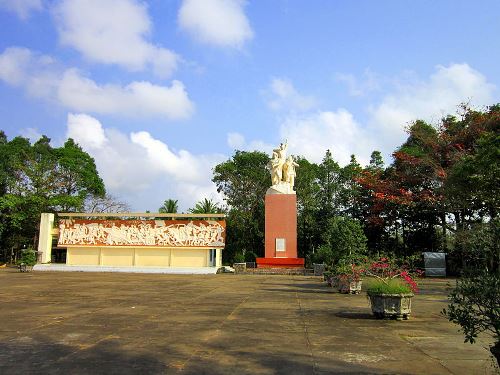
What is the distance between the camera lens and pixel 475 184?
16.9 m

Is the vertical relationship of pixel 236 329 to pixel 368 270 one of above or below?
below

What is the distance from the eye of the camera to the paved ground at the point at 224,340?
4.75m

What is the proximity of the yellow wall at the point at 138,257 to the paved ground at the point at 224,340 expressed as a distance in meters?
17.6

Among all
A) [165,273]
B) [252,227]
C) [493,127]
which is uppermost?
[493,127]

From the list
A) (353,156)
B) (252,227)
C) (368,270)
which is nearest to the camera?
(368,270)

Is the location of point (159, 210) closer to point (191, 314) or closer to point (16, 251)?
point (16, 251)

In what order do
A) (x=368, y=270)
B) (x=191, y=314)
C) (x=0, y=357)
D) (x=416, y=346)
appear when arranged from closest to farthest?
(x=0, y=357) → (x=416, y=346) → (x=191, y=314) → (x=368, y=270)

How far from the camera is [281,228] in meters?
29.7

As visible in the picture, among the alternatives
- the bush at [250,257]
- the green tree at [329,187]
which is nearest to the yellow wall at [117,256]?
the bush at [250,257]

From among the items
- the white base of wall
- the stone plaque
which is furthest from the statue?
the white base of wall

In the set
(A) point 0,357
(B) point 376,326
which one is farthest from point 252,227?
(A) point 0,357

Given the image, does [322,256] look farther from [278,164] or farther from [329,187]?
[329,187]

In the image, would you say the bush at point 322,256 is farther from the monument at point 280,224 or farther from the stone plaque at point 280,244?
the stone plaque at point 280,244

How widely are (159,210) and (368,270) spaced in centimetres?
3214
